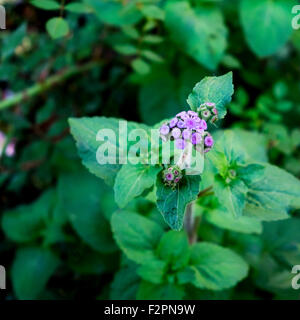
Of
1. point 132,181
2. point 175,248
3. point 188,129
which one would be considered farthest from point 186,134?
point 175,248

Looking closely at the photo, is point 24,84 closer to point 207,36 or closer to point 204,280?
point 207,36

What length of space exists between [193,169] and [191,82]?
917mm

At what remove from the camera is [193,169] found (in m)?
0.65

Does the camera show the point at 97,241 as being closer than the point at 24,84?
Yes

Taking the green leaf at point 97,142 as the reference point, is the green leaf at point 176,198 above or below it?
below

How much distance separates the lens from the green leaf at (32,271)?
3.69 ft

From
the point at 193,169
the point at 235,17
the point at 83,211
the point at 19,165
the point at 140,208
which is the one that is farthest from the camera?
the point at 235,17

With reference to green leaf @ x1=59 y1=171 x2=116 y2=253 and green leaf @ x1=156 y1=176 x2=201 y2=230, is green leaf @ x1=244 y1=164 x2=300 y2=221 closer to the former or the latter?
green leaf @ x1=156 y1=176 x2=201 y2=230

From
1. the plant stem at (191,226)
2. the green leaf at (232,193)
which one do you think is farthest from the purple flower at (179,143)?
the plant stem at (191,226)

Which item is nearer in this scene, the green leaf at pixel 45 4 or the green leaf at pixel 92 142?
the green leaf at pixel 92 142

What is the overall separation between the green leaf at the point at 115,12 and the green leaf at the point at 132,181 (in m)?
0.71

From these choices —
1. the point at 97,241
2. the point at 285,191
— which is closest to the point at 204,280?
the point at 285,191

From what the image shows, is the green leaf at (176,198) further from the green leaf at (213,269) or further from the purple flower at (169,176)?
the green leaf at (213,269)

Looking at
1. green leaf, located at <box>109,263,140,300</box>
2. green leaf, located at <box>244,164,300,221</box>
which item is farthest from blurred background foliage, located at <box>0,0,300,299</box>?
green leaf, located at <box>244,164,300,221</box>
